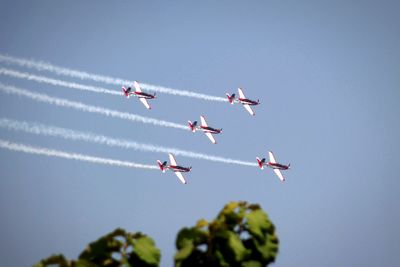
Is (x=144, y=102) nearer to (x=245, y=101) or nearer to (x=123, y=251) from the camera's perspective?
(x=245, y=101)

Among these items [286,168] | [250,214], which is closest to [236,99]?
[286,168]

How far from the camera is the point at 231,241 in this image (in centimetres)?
2702

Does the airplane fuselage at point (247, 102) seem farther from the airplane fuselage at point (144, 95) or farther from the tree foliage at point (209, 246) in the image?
the tree foliage at point (209, 246)

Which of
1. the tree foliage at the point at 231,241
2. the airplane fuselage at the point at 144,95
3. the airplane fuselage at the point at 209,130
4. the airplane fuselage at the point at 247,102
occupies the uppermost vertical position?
the airplane fuselage at the point at 247,102

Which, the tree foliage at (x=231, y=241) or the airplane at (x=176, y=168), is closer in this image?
the tree foliage at (x=231, y=241)

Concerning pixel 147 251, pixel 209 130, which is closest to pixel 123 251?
pixel 147 251

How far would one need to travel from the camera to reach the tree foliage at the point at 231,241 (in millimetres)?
26906

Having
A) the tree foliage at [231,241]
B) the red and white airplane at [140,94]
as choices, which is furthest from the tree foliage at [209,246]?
the red and white airplane at [140,94]

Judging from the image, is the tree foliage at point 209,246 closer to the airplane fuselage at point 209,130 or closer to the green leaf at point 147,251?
the green leaf at point 147,251

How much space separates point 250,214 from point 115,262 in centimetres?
Result: 648

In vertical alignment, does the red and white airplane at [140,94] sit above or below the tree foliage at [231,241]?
above

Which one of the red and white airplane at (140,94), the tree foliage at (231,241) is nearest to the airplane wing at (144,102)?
the red and white airplane at (140,94)

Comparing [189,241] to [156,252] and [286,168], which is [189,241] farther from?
[286,168]

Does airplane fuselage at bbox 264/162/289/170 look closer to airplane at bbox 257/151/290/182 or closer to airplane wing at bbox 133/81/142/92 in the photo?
airplane at bbox 257/151/290/182
